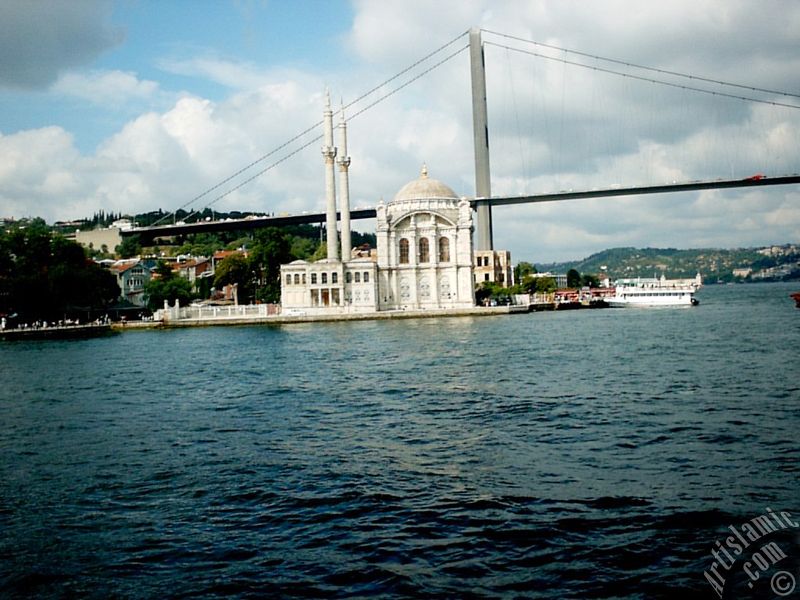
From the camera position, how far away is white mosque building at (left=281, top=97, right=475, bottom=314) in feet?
192

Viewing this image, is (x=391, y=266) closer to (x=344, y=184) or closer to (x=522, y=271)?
(x=344, y=184)

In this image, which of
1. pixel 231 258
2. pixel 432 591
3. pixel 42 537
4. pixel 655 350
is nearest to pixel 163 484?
pixel 42 537

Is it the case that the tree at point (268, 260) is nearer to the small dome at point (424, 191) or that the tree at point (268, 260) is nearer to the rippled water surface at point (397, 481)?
the small dome at point (424, 191)

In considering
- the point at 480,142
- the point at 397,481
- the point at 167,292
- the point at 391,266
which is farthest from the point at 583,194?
the point at 397,481

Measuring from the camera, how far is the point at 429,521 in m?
7.72

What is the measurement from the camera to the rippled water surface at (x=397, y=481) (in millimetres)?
6543

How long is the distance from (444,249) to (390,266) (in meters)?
4.72

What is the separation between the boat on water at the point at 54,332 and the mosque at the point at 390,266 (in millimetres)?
13776

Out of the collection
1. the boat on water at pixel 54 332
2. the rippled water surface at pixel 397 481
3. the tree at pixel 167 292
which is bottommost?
the rippled water surface at pixel 397 481

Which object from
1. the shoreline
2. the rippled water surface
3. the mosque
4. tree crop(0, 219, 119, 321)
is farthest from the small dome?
the rippled water surface

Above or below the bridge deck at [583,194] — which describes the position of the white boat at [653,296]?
below

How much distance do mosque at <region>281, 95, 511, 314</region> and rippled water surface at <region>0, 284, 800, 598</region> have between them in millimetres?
38685

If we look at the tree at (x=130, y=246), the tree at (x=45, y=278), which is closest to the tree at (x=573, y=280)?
the tree at (x=45, y=278)

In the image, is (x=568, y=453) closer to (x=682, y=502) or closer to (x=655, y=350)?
(x=682, y=502)
